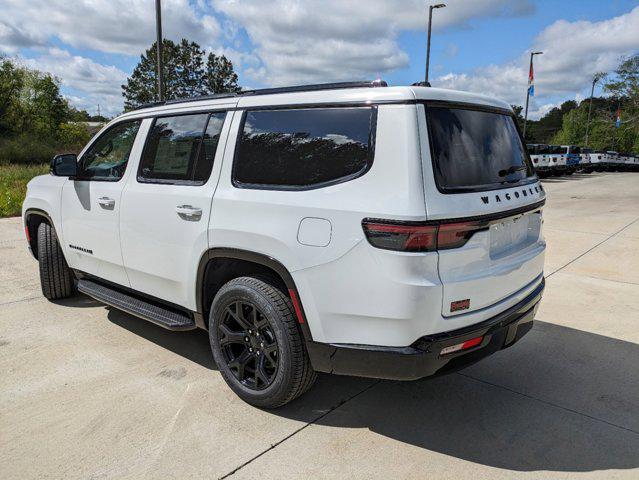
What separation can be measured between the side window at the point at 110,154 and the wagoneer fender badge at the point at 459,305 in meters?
2.71

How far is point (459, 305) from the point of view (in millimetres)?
2408

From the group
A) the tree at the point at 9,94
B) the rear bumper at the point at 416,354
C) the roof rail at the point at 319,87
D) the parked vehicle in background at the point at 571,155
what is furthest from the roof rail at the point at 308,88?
the tree at the point at 9,94

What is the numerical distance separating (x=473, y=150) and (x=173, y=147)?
2041 mm

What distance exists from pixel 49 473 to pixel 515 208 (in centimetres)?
280

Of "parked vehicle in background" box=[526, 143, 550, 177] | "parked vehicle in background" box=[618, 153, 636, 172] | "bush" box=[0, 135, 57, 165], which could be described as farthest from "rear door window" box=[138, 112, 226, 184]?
"parked vehicle in background" box=[618, 153, 636, 172]

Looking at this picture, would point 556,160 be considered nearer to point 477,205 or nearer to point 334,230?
point 477,205

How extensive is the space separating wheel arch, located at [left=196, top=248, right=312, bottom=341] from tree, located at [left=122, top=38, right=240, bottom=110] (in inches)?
2231

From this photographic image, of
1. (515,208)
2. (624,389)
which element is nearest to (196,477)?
(515,208)

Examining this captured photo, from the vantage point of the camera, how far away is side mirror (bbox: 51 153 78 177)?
401cm

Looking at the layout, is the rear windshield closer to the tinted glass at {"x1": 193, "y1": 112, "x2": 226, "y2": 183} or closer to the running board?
the tinted glass at {"x1": 193, "y1": 112, "x2": 226, "y2": 183}

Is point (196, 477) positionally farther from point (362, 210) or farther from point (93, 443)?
point (362, 210)

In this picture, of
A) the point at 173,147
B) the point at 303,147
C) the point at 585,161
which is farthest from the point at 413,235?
the point at 585,161

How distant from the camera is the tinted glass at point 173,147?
10.8 ft

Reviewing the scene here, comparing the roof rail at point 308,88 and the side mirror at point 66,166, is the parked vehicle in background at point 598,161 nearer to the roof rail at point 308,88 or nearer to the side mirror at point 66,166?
the roof rail at point 308,88
